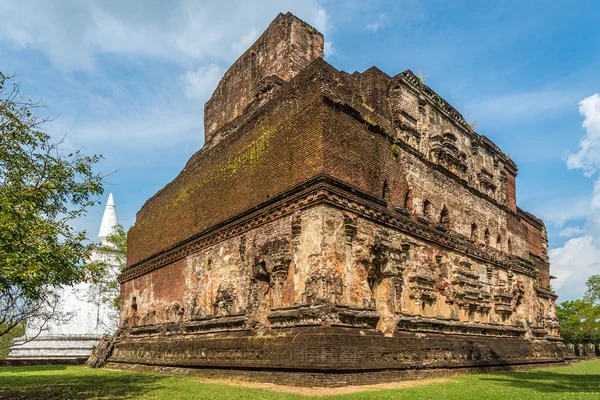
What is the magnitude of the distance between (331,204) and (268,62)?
8.82 metres

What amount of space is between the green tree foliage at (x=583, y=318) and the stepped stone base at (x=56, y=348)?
3685cm

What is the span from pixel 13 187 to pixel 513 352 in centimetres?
1545

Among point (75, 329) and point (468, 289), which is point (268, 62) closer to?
point (468, 289)

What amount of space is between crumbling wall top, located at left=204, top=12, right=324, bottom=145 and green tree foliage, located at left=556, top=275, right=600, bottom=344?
116 ft

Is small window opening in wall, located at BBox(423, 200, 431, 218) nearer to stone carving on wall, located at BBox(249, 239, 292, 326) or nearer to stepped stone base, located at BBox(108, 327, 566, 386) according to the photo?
stepped stone base, located at BBox(108, 327, 566, 386)

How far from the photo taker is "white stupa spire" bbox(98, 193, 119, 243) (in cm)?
3247

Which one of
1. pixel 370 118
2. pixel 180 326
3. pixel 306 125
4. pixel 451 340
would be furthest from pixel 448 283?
pixel 180 326

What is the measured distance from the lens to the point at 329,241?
1041cm

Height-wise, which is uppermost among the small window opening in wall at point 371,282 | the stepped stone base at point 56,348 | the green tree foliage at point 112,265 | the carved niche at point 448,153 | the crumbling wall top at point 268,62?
the crumbling wall top at point 268,62

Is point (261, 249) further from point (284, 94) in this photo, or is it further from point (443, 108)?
point (443, 108)

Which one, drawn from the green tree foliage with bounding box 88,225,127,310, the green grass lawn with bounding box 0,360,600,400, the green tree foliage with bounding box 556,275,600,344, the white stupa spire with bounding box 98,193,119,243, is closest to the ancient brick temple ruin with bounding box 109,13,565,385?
the green grass lawn with bounding box 0,360,600,400

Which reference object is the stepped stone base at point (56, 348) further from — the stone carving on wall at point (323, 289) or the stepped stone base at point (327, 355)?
the stone carving on wall at point (323, 289)

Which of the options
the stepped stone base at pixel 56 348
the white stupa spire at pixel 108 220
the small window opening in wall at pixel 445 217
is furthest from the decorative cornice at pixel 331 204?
the white stupa spire at pixel 108 220

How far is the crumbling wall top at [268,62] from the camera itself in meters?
16.8
